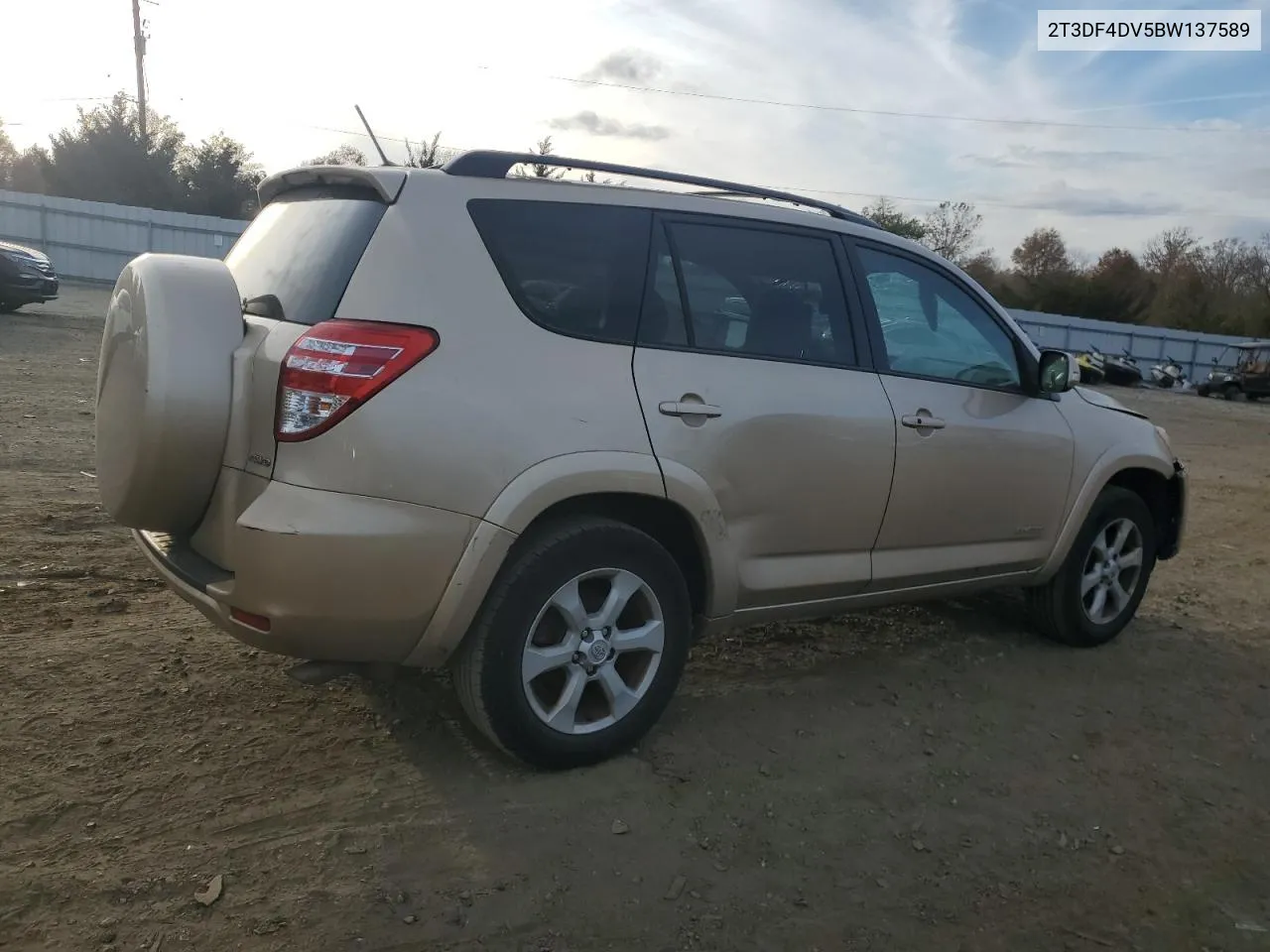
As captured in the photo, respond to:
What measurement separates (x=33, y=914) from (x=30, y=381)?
939 cm

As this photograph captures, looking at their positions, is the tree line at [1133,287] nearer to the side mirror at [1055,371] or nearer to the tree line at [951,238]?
the tree line at [951,238]

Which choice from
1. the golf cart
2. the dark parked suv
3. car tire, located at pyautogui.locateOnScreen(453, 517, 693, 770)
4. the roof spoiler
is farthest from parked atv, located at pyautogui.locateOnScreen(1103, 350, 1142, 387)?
the roof spoiler

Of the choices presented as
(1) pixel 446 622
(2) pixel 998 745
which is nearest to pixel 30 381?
(1) pixel 446 622

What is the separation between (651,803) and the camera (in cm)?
312

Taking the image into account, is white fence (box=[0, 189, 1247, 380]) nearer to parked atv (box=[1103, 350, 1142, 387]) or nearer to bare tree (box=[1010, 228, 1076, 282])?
parked atv (box=[1103, 350, 1142, 387])

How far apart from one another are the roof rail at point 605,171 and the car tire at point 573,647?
1.10 meters

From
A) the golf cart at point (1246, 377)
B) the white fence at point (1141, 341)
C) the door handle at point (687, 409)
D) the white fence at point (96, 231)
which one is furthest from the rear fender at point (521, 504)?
the white fence at point (1141, 341)

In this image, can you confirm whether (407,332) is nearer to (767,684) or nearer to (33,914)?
(33,914)

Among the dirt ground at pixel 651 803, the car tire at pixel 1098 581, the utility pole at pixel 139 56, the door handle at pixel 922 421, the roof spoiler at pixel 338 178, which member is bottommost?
the dirt ground at pixel 651 803

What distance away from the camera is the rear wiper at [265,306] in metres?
2.97

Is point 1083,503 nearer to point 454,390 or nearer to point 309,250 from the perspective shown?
point 454,390

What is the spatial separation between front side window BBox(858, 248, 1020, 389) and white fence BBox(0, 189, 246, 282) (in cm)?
2847

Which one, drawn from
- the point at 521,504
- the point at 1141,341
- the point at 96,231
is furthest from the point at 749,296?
the point at 1141,341

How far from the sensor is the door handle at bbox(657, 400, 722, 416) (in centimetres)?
322
